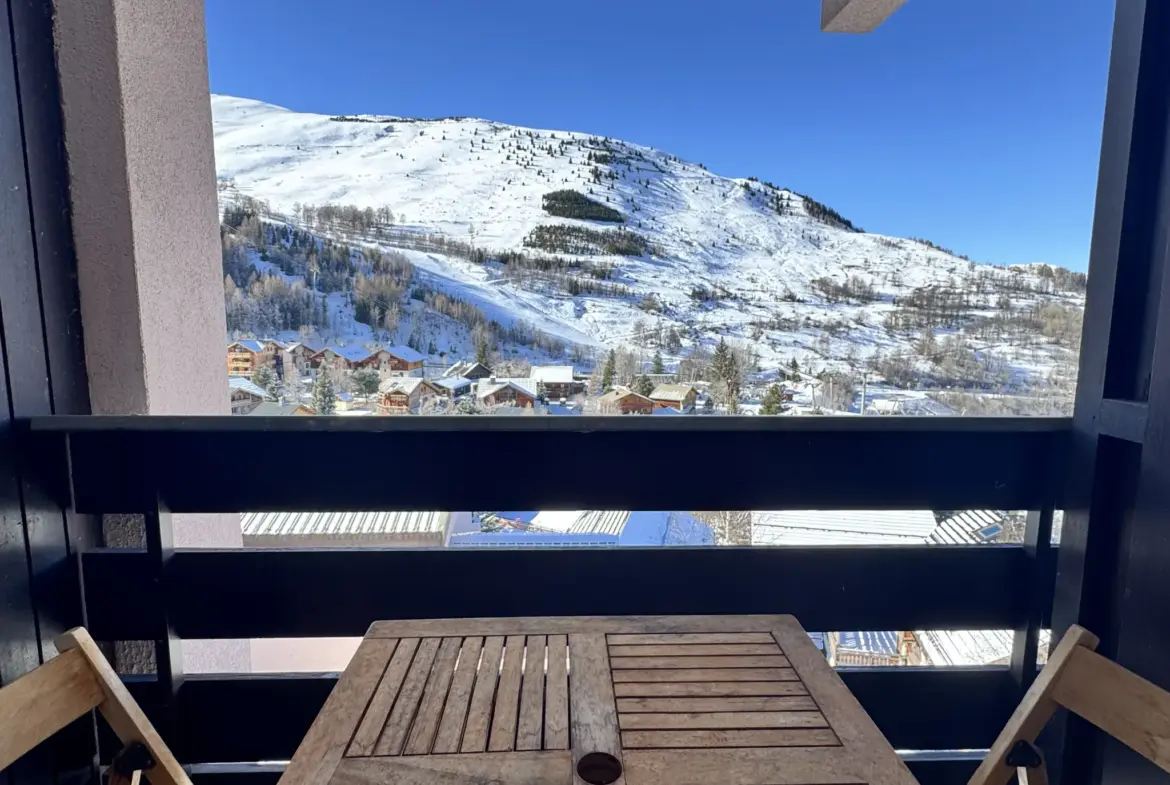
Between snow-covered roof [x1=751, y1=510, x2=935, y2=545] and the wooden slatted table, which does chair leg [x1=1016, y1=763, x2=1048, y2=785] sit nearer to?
the wooden slatted table

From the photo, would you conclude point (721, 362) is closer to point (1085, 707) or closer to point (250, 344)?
point (1085, 707)

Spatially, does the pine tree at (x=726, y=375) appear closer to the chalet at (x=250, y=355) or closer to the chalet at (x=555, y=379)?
the chalet at (x=555, y=379)

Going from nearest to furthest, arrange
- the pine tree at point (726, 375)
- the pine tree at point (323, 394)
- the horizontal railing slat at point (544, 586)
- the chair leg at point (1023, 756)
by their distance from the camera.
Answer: the chair leg at point (1023, 756) < the horizontal railing slat at point (544, 586) < the pine tree at point (323, 394) < the pine tree at point (726, 375)

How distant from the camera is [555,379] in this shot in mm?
1956

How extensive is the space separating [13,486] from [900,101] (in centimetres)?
343

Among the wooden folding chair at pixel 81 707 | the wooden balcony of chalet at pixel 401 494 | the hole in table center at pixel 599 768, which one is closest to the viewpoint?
the hole in table center at pixel 599 768

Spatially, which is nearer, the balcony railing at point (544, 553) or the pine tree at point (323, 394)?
the balcony railing at point (544, 553)

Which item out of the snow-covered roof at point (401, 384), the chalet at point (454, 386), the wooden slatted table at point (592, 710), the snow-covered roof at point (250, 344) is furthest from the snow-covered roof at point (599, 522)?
the snow-covered roof at point (250, 344)

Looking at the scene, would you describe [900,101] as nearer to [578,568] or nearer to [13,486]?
[578,568]

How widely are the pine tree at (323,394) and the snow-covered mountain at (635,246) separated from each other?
20.1 inches

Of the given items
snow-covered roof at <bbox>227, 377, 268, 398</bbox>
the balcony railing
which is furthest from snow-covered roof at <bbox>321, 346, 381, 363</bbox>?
the balcony railing

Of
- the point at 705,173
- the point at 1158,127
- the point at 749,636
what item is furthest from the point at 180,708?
the point at 1158,127

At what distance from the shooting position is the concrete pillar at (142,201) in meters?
1.60

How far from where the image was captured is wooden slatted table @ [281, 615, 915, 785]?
0.83 meters
